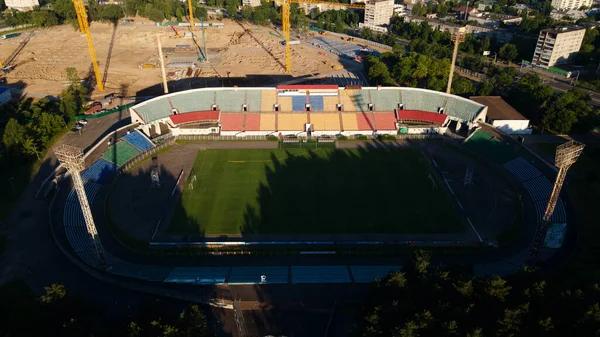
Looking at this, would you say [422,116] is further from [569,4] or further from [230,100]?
[569,4]

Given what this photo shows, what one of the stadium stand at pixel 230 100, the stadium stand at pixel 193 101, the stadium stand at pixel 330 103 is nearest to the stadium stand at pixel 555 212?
the stadium stand at pixel 330 103

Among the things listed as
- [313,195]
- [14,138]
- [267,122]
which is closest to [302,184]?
[313,195]

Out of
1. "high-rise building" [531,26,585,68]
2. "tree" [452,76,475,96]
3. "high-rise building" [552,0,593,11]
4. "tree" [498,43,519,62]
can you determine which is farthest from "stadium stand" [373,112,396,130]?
"high-rise building" [552,0,593,11]

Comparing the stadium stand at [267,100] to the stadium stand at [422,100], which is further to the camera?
the stadium stand at [267,100]

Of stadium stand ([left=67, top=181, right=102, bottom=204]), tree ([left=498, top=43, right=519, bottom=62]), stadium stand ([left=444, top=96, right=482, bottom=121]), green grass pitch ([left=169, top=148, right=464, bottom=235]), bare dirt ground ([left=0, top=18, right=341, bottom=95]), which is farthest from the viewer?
tree ([left=498, top=43, right=519, bottom=62])

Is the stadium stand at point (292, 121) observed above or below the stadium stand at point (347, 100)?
below

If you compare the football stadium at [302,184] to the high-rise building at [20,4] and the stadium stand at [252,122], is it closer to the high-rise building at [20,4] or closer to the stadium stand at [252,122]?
the stadium stand at [252,122]

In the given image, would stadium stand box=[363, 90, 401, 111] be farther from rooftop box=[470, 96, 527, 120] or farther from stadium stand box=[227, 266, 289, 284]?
stadium stand box=[227, 266, 289, 284]
